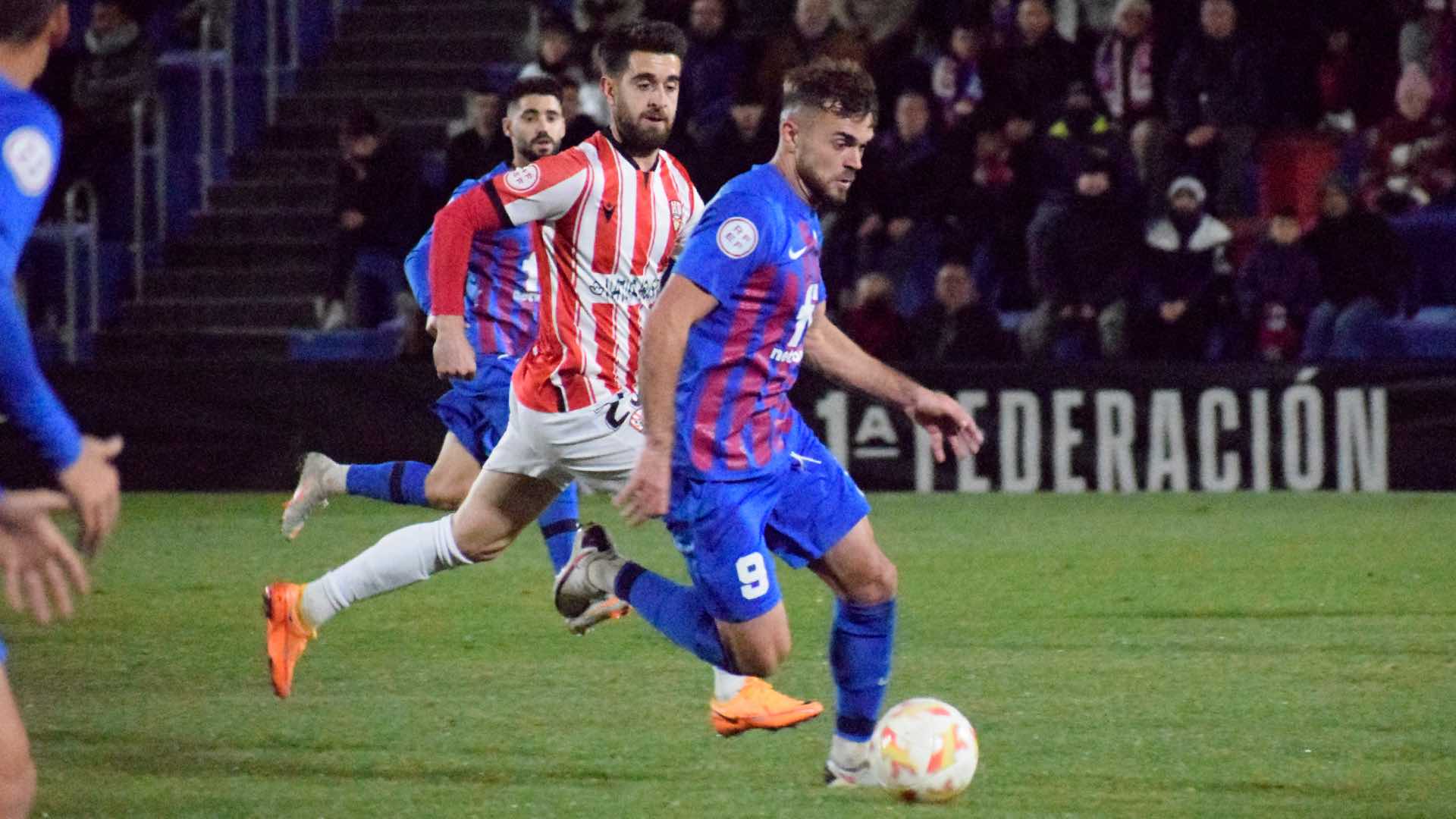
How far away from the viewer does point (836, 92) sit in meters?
5.38

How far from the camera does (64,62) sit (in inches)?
697

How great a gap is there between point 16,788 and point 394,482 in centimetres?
496

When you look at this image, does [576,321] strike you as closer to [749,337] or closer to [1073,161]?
[749,337]

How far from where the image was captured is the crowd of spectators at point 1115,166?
1427cm

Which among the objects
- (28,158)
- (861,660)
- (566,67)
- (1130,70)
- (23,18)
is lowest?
(861,660)

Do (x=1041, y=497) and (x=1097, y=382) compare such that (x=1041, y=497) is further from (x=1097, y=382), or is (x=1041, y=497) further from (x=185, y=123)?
(x=185, y=123)

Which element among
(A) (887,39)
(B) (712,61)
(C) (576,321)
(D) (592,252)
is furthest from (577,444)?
(B) (712,61)

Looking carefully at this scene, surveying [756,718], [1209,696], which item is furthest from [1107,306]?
[756,718]

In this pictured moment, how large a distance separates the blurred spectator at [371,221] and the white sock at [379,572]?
9.14m

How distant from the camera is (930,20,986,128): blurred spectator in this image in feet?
50.9

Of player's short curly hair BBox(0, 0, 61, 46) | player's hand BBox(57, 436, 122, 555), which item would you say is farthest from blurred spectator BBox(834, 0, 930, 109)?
player's hand BBox(57, 436, 122, 555)

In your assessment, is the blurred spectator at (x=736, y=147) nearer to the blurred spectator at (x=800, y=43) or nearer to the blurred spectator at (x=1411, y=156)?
the blurred spectator at (x=800, y=43)

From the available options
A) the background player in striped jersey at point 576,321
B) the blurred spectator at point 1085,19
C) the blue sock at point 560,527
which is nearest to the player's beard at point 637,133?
the background player in striped jersey at point 576,321

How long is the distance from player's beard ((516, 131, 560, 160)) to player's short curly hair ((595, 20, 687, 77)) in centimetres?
137
